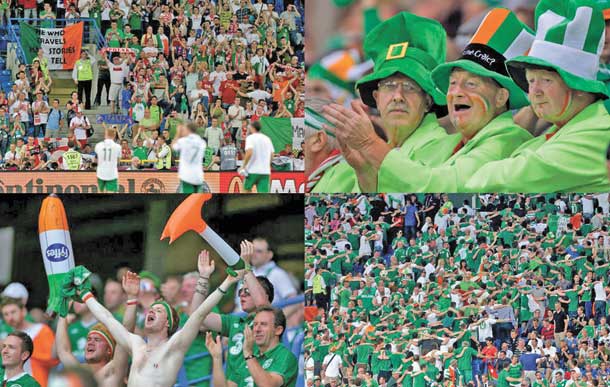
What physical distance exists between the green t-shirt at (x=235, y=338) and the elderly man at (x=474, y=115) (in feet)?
5.67

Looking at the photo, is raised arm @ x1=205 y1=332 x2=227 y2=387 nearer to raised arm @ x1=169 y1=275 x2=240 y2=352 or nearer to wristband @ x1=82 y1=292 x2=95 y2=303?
raised arm @ x1=169 y1=275 x2=240 y2=352

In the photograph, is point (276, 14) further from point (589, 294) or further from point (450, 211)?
point (589, 294)

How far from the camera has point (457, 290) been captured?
9969 millimetres

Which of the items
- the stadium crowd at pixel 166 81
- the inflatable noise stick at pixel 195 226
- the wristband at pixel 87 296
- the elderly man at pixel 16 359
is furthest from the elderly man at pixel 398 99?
the elderly man at pixel 16 359

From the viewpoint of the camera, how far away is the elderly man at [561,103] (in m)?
9.68

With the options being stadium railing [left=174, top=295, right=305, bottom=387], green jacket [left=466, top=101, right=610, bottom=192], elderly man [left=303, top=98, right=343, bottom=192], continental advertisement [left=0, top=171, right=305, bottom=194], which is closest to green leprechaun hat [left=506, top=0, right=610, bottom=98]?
green jacket [left=466, top=101, right=610, bottom=192]

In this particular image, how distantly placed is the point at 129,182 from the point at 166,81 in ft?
3.26

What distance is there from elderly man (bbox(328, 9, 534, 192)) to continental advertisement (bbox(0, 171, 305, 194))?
3.17 feet

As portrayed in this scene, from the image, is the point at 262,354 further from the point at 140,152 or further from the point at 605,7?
the point at 605,7

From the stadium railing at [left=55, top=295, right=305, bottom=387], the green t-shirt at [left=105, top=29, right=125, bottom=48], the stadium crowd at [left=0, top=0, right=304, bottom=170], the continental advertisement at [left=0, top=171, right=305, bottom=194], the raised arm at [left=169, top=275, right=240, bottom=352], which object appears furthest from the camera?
the green t-shirt at [left=105, top=29, right=125, bottom=48]

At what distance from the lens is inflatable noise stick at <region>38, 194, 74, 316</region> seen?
9.62 m

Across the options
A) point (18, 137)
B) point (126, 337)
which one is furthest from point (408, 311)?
point (18, 137)

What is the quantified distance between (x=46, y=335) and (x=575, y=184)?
15.9 feet

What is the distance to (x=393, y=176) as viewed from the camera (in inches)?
387
